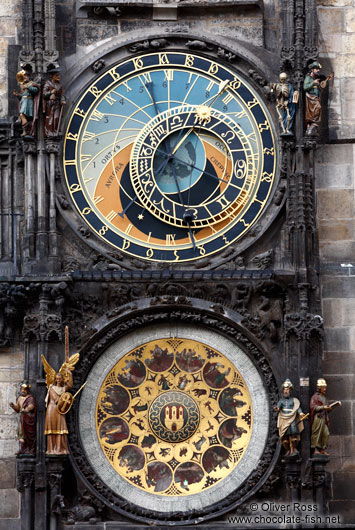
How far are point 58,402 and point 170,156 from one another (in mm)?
2875

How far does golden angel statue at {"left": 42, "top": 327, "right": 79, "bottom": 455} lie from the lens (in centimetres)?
1931

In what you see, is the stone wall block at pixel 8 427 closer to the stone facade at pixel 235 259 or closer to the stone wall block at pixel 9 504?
the stone facade at pixel 235 259

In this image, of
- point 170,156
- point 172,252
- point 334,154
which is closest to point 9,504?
point 172,252

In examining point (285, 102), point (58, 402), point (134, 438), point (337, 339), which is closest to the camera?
point (58, 402)

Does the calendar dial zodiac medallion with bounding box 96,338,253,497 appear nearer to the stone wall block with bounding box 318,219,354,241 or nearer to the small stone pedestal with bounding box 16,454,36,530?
the small stone pedestal with bounding box 16,454,36,530

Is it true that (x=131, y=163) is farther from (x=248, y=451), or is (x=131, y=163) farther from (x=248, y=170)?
(x=248, y=451)

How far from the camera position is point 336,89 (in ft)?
68.0

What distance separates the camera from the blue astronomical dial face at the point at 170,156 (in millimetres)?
20203

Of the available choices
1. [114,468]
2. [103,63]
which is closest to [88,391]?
[114,468]

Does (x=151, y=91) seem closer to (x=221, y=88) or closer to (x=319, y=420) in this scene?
(x=221, y=88)

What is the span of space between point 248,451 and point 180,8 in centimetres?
476

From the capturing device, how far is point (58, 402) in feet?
63.5

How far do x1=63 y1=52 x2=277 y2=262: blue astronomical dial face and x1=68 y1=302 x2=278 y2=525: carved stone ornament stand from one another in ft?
2.22

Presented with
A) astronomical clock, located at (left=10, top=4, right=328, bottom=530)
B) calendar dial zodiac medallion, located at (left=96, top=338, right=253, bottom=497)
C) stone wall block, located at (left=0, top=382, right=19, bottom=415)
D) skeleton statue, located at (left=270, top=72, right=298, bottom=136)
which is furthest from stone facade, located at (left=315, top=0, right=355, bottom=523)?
stone wall block, located at (left=0, top=382, right=19, bottom=415)
